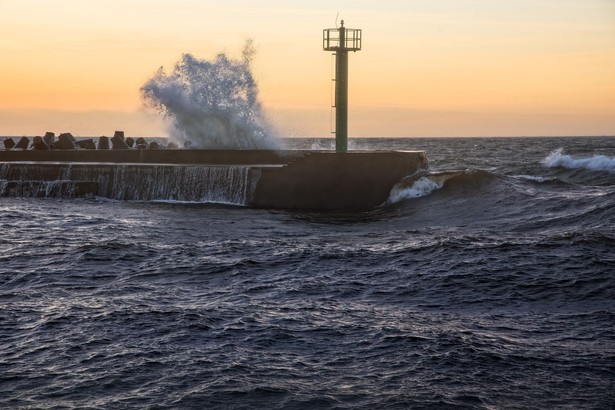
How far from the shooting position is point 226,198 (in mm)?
23156

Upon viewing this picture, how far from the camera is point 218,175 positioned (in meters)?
23.5

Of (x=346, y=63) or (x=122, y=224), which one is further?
(x=346, y=63)

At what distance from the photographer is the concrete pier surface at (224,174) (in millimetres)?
21719

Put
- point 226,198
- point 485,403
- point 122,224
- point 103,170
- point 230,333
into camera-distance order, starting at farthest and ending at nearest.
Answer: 1. point 103,170
2. point 226,198
3. point 122,224
4. point 230,333
5. point 485,403

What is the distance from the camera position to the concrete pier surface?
2172 centimetres

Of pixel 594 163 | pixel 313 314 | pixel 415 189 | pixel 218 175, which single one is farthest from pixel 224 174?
pixel 594 163

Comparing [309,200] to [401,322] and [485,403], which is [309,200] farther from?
[485,403]

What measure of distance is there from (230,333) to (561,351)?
11.0ft

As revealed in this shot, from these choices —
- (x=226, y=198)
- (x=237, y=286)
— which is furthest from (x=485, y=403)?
(x=226, y=198)

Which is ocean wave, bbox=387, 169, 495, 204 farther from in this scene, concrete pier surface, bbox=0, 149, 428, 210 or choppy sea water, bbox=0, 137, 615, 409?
choppy sea water, bbox=0, 137, 615, 409

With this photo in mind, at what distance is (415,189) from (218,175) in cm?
536

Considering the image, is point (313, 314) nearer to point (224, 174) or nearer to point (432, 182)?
point (432, 182)

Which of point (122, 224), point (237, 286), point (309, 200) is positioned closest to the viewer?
point (237, 286)

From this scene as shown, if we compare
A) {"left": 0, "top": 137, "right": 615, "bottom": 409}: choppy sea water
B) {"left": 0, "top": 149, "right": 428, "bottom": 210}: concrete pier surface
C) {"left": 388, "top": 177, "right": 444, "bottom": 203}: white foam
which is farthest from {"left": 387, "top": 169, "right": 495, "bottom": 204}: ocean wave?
{"left": 0, "top": 137, "right": 615, "bottom": 409}: choppy sea water
